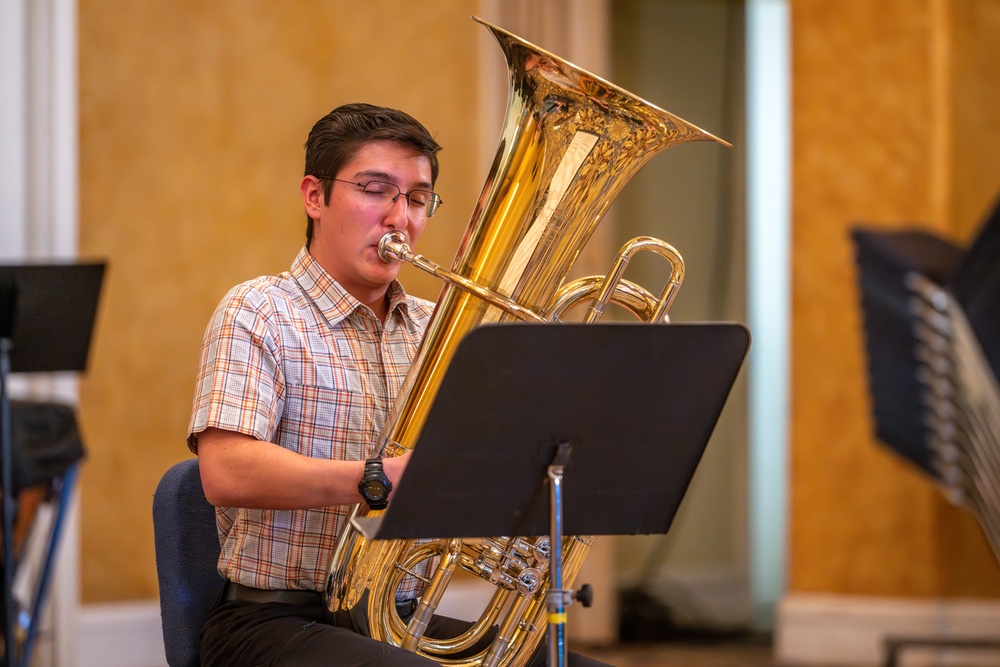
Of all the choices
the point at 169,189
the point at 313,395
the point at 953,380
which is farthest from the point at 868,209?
the point at 953,380

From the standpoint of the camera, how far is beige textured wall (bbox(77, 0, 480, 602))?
116 inches

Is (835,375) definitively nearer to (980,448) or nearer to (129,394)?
(129,394)

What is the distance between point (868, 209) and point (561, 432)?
2232 mm

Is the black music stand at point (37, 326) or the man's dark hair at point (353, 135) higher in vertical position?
the man's dark hair at point (353, 135)

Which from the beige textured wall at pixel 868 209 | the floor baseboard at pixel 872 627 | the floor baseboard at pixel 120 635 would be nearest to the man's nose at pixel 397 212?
the floor baseboard at pixel 120 635

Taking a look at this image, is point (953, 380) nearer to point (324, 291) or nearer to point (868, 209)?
point (324, 291)

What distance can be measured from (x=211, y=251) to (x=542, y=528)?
206cm

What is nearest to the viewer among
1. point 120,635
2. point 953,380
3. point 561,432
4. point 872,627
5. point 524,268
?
point 953,380

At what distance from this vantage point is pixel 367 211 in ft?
4.73

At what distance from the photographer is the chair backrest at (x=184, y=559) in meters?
1.42

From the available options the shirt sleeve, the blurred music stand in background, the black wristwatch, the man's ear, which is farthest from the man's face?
the blurred music stand in background

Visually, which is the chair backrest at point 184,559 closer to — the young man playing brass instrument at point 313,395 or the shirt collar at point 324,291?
the young man playing brass instrument at point 313,395

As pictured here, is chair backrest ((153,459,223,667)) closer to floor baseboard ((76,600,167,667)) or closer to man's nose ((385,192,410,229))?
man's nose ((385,192,410,229))

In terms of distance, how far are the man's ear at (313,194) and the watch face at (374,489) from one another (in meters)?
0.44
